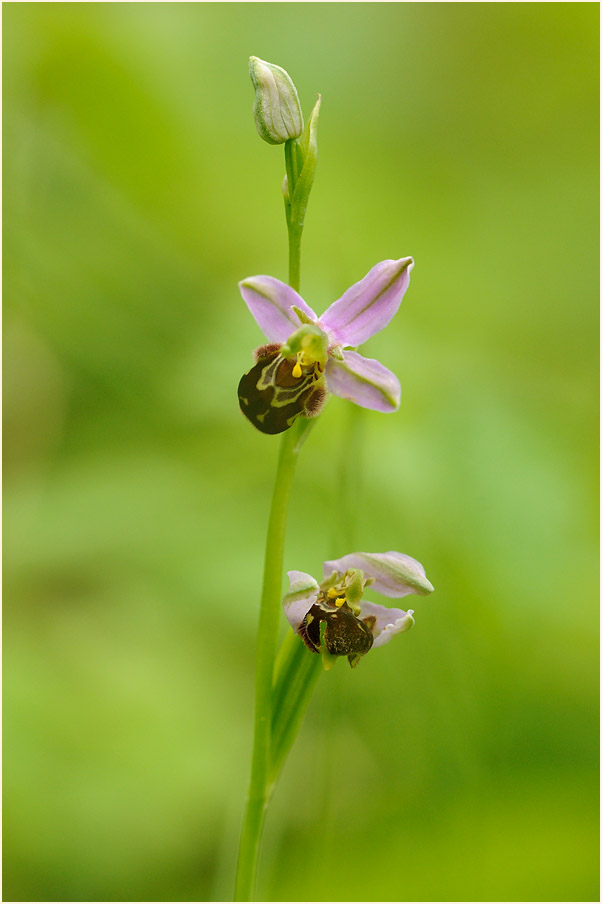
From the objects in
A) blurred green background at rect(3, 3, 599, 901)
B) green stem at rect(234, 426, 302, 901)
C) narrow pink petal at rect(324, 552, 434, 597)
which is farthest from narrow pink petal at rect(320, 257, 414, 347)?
blurred green background at rect(3, 3, 599, 901)

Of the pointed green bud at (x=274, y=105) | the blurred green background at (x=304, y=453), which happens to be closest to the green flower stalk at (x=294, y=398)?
the pointed green bud at (x=274, y=105)

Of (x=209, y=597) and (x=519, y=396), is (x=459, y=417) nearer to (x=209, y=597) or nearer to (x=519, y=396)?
(x=519, y=396)

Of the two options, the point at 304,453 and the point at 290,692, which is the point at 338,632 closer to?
the point at 290,692

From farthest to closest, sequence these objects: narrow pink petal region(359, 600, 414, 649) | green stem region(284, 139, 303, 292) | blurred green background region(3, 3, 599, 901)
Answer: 1. blurred green background region(3, 3, 599, 901)
2. narrow pink petal region(359, 600, 414, 649)
3. green stem region(284, 139, 303, 292)

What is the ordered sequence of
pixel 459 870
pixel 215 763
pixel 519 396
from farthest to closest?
1. pixel 519 396
2. pixel 215 763
3. pixel 459 870

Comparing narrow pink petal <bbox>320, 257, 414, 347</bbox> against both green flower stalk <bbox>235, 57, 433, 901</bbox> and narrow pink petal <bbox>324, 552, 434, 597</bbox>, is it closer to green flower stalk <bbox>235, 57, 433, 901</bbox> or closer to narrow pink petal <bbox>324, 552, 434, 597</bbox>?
green flower stalk <bbox>235, 57, 433, 901</bbox>

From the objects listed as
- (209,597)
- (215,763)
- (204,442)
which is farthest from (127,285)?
(215,763)

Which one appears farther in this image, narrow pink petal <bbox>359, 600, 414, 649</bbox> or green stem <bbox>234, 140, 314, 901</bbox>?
narrow pink petal <bbox>359, 600, 414, 649</bbox>
